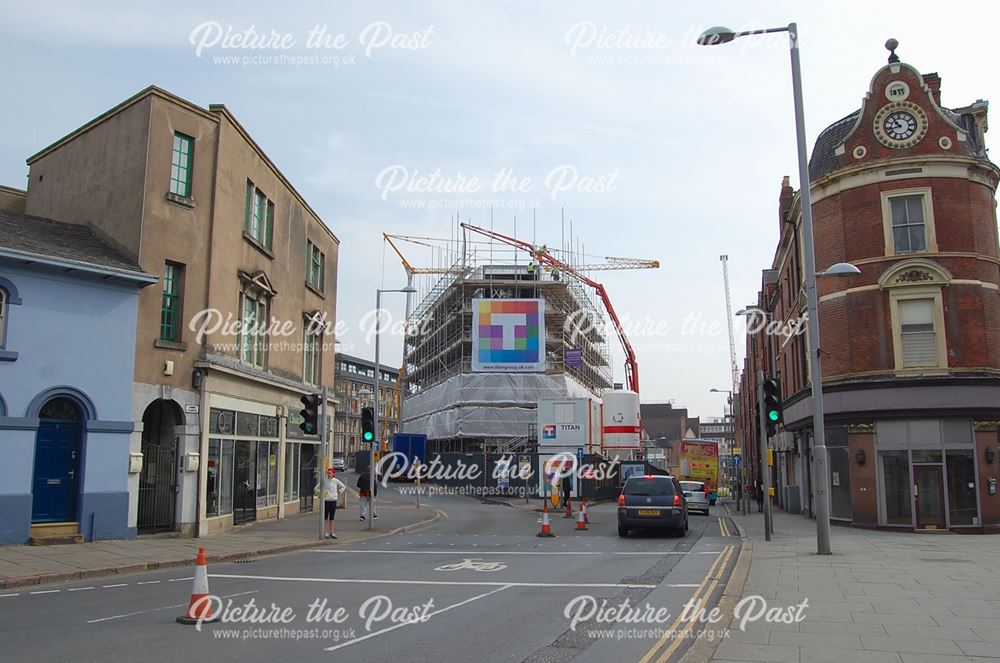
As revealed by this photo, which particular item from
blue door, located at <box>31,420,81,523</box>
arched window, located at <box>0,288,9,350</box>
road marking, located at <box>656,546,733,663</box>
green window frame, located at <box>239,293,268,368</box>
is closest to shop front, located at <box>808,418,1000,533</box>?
road marking, located at <box>656,546,733,663</box>

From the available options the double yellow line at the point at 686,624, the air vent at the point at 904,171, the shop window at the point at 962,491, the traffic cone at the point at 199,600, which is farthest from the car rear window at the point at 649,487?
the traffic cone at the point at 199,600

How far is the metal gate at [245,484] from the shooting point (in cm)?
2238

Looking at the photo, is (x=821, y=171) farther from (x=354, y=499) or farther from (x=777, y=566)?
(x=354, y=499)

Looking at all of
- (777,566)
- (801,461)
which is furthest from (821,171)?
(777,566)

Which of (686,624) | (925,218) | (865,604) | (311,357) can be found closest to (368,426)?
(311,357)

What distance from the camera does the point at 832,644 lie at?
26.1 ft

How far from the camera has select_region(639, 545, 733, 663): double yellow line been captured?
7965 mm

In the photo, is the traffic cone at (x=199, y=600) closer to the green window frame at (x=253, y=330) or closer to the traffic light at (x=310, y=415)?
the traffic light at (x=310, y=415)

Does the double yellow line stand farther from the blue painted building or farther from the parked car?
the blue painted building

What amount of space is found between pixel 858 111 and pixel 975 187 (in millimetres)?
4314

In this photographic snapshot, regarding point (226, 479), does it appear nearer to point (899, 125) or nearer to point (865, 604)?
point (865, 604)

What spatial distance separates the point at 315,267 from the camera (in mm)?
31656

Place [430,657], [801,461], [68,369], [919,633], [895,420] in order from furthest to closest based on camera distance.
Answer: [801,461], [895,420], [68,369], [919,633], [430,657]

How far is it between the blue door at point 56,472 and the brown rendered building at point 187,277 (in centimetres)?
133
